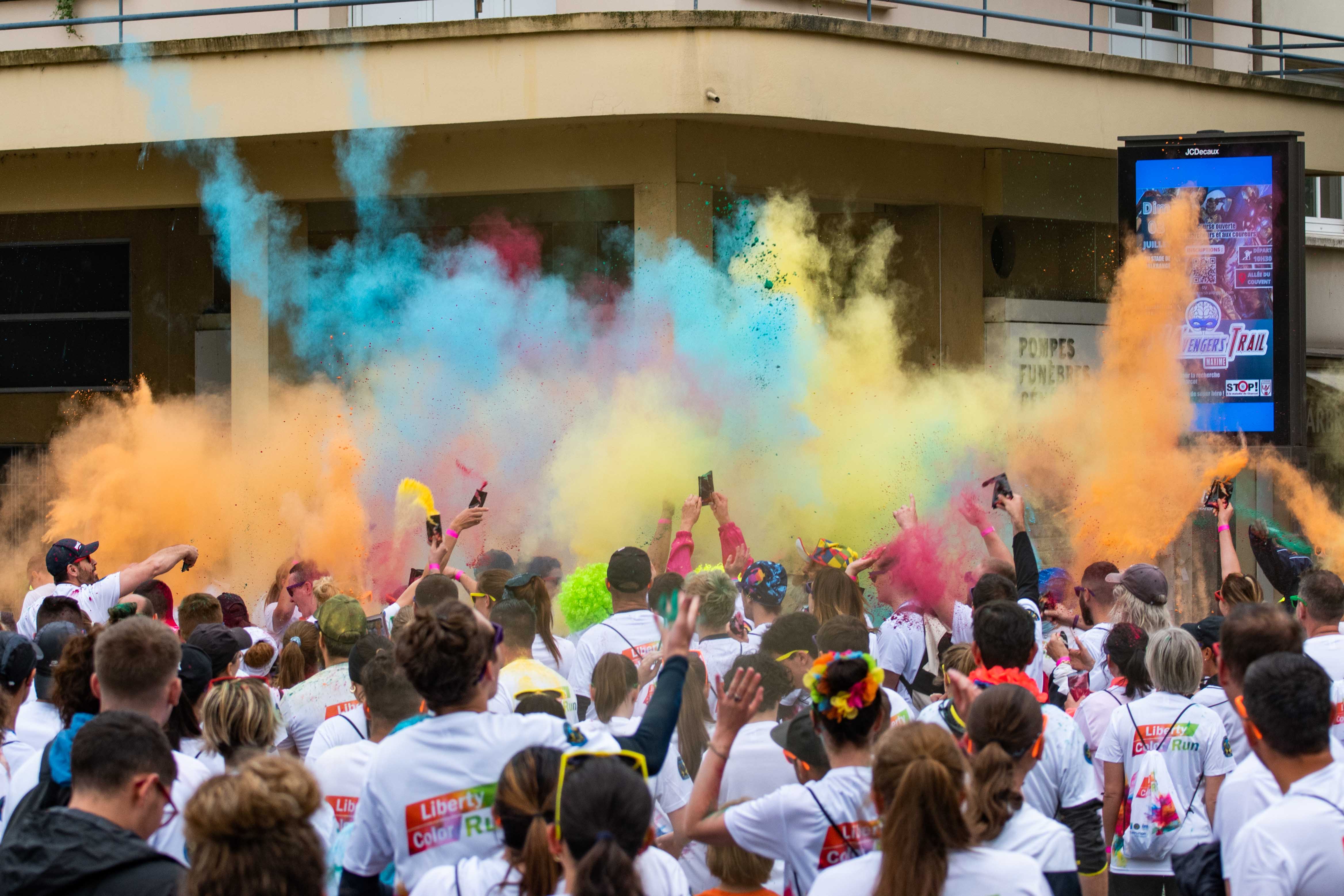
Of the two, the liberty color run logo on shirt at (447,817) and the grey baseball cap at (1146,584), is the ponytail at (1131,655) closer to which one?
the grey baseball cap at (1146,584)

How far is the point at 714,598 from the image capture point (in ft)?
18.1

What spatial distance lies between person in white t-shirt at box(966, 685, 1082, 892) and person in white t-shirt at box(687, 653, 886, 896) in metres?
0.26

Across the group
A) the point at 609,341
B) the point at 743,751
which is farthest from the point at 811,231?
the point at 743,751

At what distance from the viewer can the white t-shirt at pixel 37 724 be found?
4.27 m

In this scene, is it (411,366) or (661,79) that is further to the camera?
(411,366)

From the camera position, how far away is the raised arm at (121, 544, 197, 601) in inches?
248

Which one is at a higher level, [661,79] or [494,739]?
[661,79]

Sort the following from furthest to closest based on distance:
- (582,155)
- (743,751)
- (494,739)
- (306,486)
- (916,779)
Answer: (306,486)
(582,155)
(743,751)
(494,739)
(916,779)

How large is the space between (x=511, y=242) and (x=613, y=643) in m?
7.39

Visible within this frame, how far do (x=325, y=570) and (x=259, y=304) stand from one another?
2.72m

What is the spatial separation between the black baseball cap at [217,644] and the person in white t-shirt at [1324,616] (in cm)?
399

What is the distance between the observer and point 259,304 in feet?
40.0

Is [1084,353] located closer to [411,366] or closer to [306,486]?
[411,366]

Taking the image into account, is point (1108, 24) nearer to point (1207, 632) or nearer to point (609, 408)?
point (609, 408)
